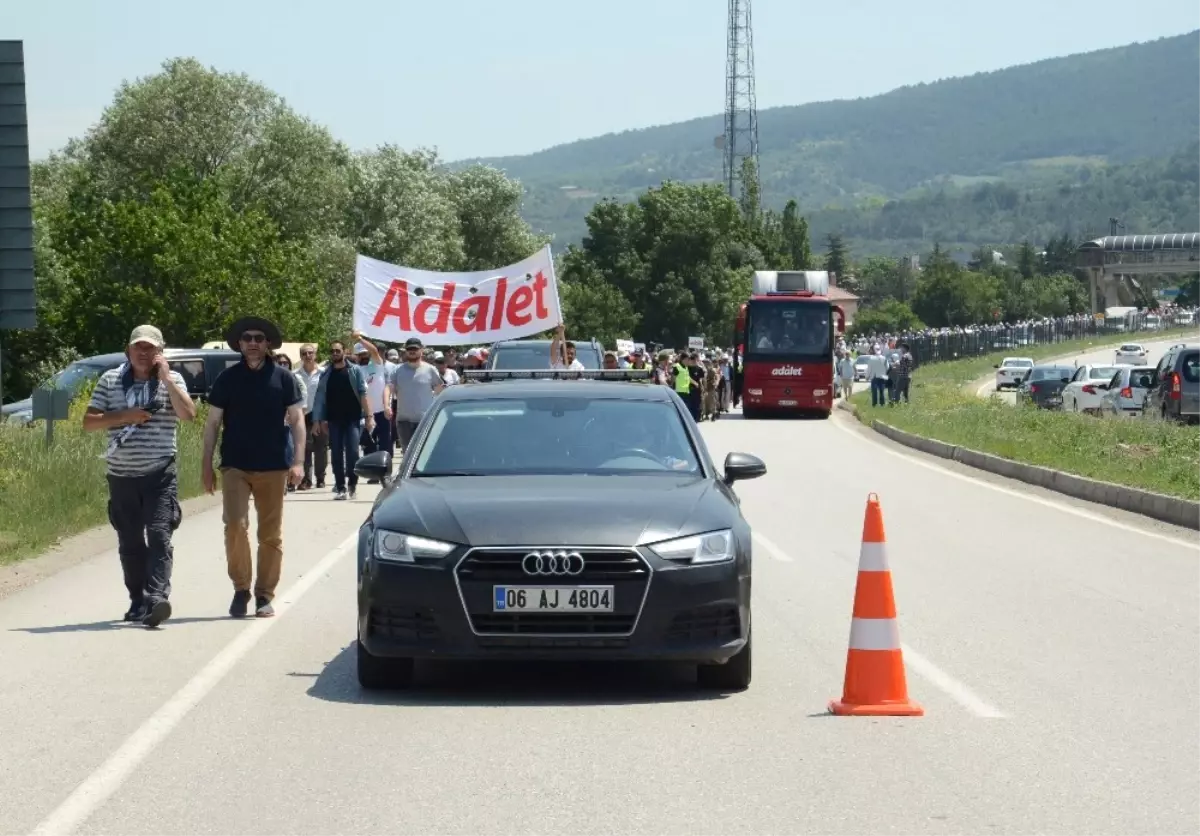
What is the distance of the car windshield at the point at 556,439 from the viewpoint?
388 inches

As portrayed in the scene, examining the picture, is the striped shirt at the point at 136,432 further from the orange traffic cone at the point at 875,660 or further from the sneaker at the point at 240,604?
the orange traffic cone at the point at 875,660

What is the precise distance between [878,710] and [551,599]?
1.49m

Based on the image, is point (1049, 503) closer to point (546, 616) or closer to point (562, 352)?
point (562, 352)

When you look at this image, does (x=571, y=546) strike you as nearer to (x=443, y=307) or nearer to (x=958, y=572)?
(x=958, y=572)

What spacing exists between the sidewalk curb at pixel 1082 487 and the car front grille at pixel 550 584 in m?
11.5

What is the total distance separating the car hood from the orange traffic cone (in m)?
0.74

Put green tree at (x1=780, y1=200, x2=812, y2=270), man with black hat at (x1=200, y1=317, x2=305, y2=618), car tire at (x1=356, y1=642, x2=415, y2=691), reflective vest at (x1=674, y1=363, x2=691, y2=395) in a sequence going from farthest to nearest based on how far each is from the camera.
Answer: green tree at (x1=780, y1=200, x2=812, y2=270) → reflective vest at (x1=674, y1=363, x2=691, y2=395) → man with black hat at (x1=200, y1=317, x2=305, y2=618) → car tire at (x1=356, y1=642, x2=415, y2=691)

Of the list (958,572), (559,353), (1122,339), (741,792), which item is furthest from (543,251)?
(1122,339)

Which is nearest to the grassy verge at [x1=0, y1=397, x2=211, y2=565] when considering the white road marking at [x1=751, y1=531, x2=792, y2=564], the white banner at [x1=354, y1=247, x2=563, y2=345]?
the white banner at [x1=354, y1=247, x2=563, y2=345]

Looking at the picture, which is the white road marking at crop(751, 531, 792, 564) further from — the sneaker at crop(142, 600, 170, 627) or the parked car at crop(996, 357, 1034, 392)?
the parked car at crop(996, 357, 1034, 392)

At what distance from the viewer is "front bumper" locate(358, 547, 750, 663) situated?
8.52m

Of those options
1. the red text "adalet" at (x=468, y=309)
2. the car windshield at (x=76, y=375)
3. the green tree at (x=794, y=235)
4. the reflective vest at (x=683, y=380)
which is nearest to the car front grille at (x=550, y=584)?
the red text "adalet" at (x=468, y=309)

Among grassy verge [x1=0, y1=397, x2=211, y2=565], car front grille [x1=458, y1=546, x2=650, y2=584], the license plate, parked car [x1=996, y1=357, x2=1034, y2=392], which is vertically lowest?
parked car [x1=996, y1=357, x2=1034, y2=392]

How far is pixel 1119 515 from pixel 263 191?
6325 centimetres
